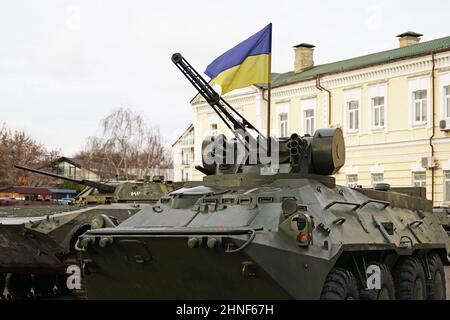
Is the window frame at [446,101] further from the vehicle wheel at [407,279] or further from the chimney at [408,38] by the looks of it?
the vehicle wheel at [407,279]

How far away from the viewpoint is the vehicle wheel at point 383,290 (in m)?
10.5

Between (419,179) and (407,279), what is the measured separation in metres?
17.4

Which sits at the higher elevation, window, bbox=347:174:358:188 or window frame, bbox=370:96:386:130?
window frame, bbox=370:96:386:130

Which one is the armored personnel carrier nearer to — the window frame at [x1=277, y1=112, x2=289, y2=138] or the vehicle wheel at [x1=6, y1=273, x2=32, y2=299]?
the vehicle wheel at [x1=6, y1=273, x2=32, y2=299]

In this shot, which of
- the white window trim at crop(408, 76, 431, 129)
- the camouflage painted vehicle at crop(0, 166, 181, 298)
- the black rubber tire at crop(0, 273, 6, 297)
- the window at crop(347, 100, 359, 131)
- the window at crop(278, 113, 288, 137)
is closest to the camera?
the camouflage painted vehicle at crop(0, 166, 181, 298)

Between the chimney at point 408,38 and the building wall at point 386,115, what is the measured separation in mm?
2396

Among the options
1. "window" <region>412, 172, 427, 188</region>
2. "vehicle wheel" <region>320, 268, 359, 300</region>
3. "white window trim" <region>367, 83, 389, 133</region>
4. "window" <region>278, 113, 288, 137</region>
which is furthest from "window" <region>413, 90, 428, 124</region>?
"vehicle wheel" <region>320, 268, 359, 300</region>

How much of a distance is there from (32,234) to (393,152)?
674 inches

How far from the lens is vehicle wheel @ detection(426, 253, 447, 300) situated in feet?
41.0

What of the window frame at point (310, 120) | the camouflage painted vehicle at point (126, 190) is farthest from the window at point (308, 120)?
the camouflage painted vehicle at point (126, 190)

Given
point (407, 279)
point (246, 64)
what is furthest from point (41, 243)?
point (407, 279)

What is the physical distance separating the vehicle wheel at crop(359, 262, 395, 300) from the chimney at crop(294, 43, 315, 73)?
23.8 meters

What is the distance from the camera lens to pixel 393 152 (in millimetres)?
29328
